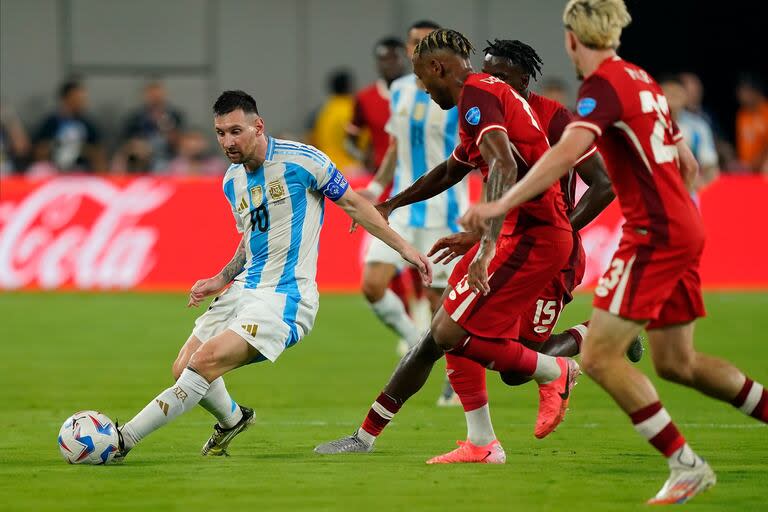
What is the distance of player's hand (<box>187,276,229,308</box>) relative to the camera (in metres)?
7.68

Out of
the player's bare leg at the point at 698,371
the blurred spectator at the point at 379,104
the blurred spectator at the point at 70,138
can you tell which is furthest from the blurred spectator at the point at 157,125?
the player's bare leg at the point at 698,371

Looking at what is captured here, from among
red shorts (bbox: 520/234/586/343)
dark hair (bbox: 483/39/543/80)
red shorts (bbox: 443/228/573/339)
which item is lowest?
red shorts (bbox: 520/234/586/343)

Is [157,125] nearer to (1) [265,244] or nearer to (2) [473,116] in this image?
(1) [265,244]

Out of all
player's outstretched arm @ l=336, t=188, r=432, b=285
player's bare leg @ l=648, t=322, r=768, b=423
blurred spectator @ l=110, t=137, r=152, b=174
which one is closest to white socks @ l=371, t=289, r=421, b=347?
player's outstretched arm @ l=336, t=188, r=432, b=285

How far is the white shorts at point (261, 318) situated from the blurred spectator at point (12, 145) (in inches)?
505

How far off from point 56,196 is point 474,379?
10.5 meters

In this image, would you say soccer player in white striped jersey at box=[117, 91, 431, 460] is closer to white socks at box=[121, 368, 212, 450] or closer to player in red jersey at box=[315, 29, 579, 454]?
white socks at box=[121, 368, 212, 450]

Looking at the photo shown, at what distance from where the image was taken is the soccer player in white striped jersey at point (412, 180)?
1059 centimetres

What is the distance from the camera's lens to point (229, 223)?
17.2m

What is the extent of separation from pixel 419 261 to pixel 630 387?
1.62 meters

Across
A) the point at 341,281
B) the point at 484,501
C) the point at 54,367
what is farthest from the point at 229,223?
the point at 484,501

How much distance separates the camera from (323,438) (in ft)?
27.5

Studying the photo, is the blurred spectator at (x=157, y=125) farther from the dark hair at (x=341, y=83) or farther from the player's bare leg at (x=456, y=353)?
the player's bare leg at (x=456, y=353)

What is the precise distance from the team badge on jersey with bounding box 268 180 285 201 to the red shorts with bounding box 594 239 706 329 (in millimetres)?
2113
